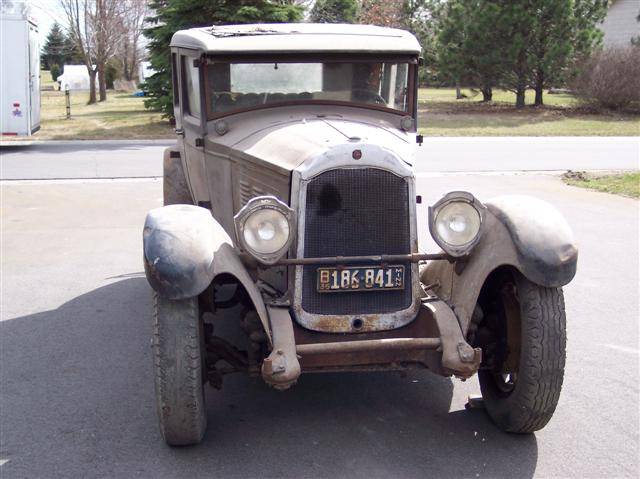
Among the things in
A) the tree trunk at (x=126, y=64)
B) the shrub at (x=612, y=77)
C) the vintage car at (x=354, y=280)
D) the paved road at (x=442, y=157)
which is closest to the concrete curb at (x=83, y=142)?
the paved road at (x=442, y=157)

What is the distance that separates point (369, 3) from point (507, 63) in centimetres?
642

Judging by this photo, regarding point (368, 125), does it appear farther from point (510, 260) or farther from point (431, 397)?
point (431, 397)

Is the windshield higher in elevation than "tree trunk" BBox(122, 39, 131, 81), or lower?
lower

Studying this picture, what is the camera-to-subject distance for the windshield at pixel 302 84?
17.2 feet

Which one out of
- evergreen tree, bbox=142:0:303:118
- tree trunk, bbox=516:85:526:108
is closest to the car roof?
evergreen tree, bbox=142:0:303:118

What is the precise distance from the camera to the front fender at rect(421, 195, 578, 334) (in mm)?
4012

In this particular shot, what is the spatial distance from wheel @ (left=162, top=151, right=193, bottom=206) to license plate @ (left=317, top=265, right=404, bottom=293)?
2713 mm

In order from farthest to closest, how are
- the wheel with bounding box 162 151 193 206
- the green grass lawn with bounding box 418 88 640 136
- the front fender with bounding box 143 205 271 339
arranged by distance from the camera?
the green grass lawn with bounding box 418 88 640 136 < the wheel with bounding box 162 151 193 206 < the front fender with bounding box 143 205 271 339

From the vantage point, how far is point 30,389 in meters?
4.85

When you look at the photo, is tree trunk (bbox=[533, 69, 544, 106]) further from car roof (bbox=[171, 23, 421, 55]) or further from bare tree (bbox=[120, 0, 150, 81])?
car roof (bbox=[171, 23, 421, 55])

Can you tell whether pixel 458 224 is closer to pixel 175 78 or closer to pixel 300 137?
pixel 300 137

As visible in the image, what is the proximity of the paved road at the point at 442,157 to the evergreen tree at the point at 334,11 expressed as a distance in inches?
345

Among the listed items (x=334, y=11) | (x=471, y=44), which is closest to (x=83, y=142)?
(x=471, y=44)

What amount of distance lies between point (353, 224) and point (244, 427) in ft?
4.33
